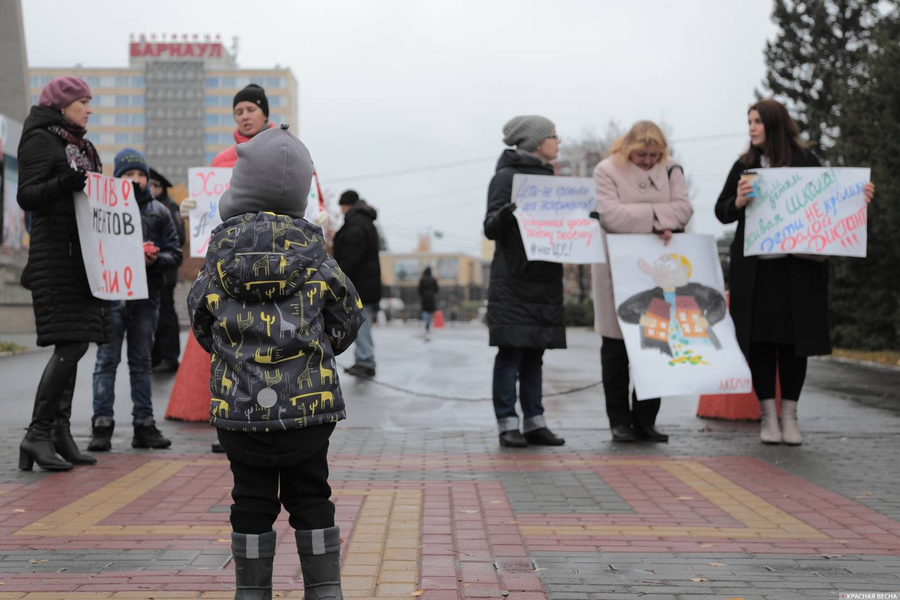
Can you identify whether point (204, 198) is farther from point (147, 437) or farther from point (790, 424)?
point (790, 424)

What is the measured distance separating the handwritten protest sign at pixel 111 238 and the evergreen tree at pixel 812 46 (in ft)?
120

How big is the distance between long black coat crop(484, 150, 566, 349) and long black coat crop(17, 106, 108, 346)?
8.26ft

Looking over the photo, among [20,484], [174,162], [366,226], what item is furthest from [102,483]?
[174,162]

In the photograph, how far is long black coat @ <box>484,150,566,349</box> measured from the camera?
666cm

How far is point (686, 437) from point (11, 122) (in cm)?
1896

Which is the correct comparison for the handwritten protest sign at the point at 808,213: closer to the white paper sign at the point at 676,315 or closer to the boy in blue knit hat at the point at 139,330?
the white paper sign at the point at 676,315

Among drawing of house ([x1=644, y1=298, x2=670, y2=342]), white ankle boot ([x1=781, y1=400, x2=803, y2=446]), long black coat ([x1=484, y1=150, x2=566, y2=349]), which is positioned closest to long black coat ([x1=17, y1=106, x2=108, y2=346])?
long black coat ([x1=484, y1=150, x2=566, y2=349])

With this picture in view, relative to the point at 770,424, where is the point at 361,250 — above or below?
above

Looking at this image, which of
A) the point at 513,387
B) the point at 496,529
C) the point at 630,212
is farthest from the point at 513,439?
the point at 496,529

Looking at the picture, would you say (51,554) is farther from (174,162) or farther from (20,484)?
(174,162)

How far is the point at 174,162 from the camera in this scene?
142m

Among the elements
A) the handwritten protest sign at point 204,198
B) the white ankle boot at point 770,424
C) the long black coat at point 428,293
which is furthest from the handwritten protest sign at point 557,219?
the long black coat at point 428,293

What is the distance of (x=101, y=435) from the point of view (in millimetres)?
6418

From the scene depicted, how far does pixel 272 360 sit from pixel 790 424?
15.6 ft
